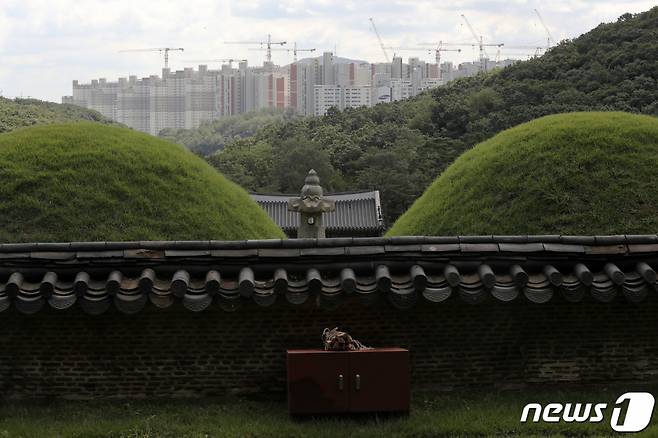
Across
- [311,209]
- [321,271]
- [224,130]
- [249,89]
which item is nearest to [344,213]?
[311,209]

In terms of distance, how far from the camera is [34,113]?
47344 mm

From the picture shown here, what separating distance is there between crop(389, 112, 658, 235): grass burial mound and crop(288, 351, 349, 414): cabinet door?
346cm

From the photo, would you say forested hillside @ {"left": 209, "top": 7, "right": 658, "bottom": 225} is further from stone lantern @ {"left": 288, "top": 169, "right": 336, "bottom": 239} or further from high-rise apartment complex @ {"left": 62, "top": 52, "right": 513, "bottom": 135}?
high-rise apartment complex @ {"left": 62, "top": 52, "right": 513, "bottom": 135}

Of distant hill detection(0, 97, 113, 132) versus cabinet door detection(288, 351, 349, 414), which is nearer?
cabinet door detection(288, 351, 349, 414)

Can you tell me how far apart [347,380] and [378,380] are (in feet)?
0.84

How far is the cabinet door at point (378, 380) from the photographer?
6352 mm

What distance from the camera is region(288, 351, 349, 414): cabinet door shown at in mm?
6324

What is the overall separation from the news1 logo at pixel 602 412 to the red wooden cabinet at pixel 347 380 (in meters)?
1.11

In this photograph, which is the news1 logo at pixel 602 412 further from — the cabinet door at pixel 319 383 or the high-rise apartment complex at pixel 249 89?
the high-rise apartment complex at pixel 249 89

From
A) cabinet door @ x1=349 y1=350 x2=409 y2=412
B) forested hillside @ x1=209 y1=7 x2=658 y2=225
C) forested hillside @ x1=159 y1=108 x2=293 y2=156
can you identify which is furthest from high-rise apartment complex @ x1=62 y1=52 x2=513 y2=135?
cabinet door @ x1=349 y1=350 x2=409 y2=412

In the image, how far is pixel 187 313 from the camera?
6816 mm

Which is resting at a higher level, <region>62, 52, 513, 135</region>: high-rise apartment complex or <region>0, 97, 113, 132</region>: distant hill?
<region>62, 52, 513, 135</region>: high-rise apartment complex

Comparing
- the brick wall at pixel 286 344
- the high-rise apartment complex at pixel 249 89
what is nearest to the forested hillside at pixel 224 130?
the high-rise apartment complex at pixel 249 89

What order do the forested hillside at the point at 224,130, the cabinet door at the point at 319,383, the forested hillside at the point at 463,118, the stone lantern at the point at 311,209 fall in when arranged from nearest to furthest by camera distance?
the cabinet door at the point at 319,383, the stone lantern at the point at 311,209, the forested hillside at the point at 463,118, the forested hillside at the point at 224,130
